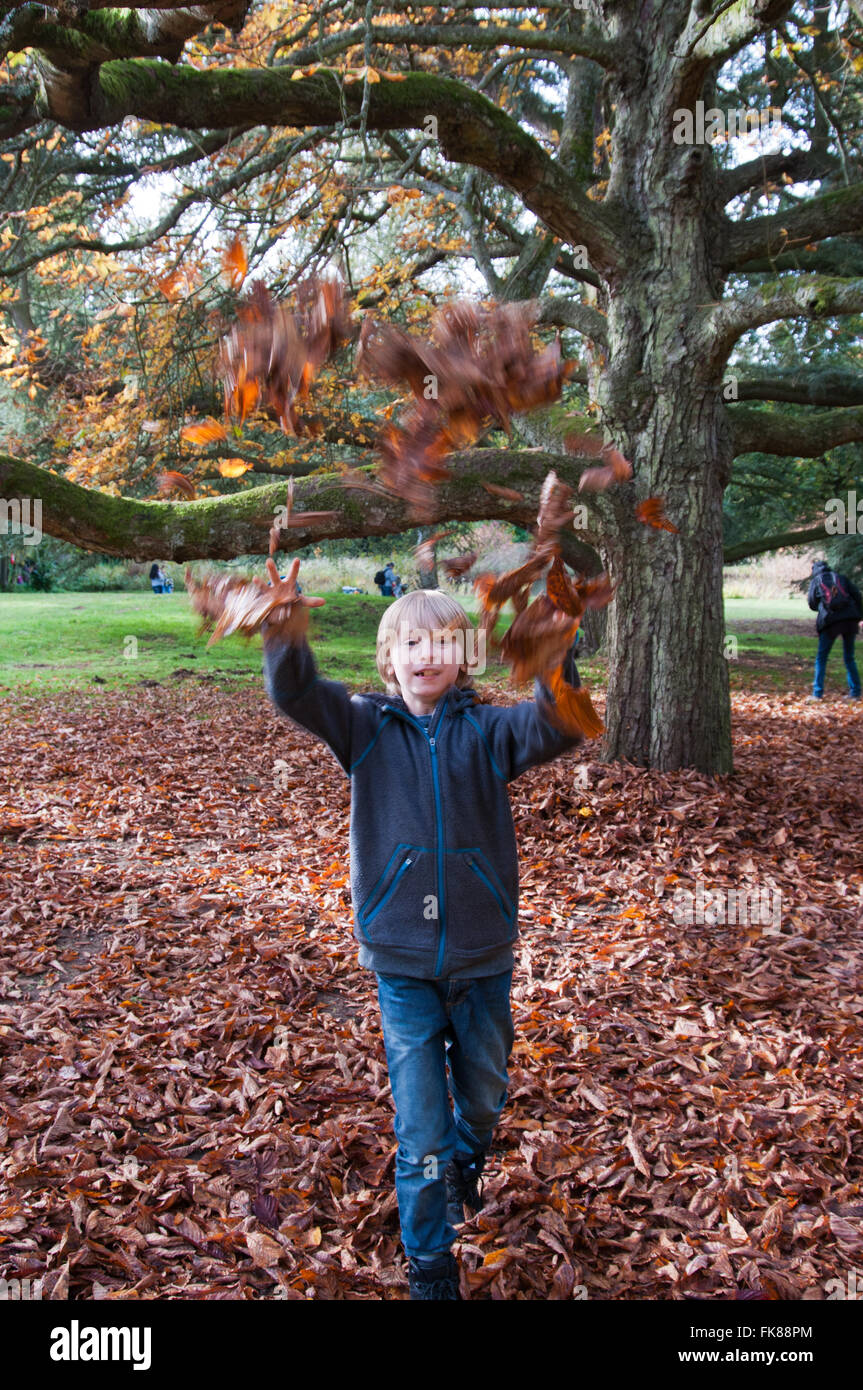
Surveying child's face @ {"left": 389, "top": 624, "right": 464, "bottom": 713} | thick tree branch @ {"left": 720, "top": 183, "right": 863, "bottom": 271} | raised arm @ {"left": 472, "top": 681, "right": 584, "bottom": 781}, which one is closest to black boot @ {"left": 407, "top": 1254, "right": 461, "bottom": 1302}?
raised arm @ {"left": 472, "top": 681, "right": 584, "bottom": 781}

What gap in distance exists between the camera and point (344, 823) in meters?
7.00

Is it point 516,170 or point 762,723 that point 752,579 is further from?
point 516,170

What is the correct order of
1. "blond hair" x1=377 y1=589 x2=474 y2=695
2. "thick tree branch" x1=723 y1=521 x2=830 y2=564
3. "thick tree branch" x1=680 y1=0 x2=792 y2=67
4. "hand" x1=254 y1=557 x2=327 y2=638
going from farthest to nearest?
"thick tree branch" x1=723 y1=521 x2=830 y2=564 → "thick tree branch" x1=680 y1=0 x2=792 y2=67 → "blond hair" x1=377 y1=589 x2=474 y2=695 → "hand" x1=254 y1=557 x2=327 y2=638

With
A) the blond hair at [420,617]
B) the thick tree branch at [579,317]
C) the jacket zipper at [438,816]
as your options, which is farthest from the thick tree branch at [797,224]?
the jacket zipper at [438,816]

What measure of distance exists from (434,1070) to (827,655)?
11.3 m

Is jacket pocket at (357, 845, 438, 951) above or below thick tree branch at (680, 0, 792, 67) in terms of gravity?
below

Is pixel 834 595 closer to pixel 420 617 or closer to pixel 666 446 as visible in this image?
pixel 666 446

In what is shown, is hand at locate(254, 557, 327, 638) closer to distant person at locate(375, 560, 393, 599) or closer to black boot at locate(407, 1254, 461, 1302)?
black boot at locate(407, 1254, 461, 1302)

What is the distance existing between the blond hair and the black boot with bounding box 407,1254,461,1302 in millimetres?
1576

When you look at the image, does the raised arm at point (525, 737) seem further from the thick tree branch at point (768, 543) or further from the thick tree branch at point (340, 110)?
the thick tree branch at point (768, 543)

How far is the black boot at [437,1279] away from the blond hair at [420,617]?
62.0 inches

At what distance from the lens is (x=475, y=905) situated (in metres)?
2.50

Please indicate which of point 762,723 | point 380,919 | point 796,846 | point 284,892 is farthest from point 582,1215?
point 762,723

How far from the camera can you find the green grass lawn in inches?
576
